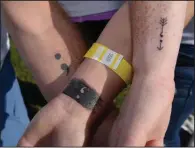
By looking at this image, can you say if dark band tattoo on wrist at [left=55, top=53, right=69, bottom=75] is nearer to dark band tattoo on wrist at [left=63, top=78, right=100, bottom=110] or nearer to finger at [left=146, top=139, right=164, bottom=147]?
dark band tattoo on wrist at [left=63, top=78, right=100, bottom=110]

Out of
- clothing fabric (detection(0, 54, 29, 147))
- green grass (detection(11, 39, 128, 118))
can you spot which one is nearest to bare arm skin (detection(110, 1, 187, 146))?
clothing fabric (detection(0, 54, 29, 147))

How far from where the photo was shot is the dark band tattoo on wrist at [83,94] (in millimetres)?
958

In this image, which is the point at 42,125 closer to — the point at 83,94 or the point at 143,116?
the point at 83,94

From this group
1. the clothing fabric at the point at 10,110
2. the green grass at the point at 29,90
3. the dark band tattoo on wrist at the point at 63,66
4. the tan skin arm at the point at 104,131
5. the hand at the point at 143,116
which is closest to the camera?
the hand at the point at 143,116

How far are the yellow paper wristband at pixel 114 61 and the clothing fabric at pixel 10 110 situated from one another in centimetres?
66

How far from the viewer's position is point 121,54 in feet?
3.30

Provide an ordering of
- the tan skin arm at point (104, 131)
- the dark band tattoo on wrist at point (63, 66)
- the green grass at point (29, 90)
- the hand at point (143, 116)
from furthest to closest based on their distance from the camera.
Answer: the green grass at point (29, 90), the dark band tattoo on wrist at point (63, 66), the tan skin arm at point (104, 131), the hand at point (143, 116)

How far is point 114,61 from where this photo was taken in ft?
3.24

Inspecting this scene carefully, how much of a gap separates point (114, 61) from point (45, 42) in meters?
0.24

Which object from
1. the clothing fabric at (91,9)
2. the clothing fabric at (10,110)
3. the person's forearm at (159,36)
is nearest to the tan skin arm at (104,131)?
the person's forearm at (159,36)

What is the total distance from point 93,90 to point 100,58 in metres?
0.09

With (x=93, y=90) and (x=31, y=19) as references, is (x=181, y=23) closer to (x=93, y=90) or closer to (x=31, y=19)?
(x=93, y=90)

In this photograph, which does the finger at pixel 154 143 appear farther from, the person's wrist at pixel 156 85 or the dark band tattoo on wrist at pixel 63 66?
the dark band tattoo on wrist at pixel 63 66

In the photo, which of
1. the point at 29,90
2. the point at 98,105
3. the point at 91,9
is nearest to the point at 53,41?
the point at 91,9
